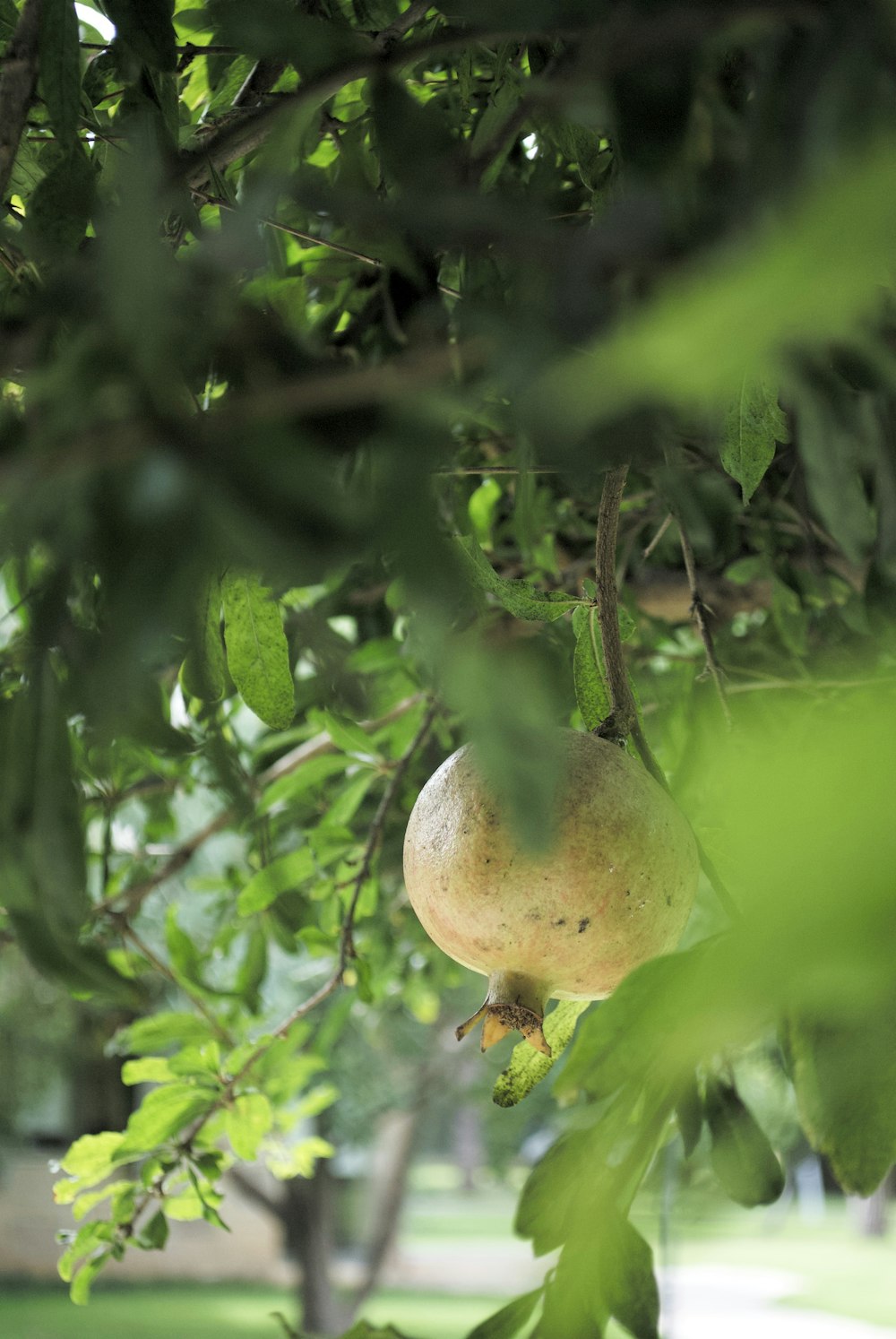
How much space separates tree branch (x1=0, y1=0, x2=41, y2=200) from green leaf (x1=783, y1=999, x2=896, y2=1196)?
29cm

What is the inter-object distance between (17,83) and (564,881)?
0.28 metres

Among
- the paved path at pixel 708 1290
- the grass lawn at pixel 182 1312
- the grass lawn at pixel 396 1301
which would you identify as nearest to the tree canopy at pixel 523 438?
the grass lawn at pixel 396 1301

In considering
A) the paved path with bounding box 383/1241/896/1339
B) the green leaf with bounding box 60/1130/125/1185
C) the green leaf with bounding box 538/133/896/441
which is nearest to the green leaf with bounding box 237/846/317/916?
the green leaf with bounding box 60/1130/125/1185

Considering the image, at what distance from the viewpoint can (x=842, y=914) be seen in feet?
0.44

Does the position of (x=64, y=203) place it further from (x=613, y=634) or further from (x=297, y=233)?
(x=613, y=634)

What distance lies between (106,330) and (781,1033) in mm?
216

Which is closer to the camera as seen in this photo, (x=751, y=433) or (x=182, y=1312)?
(x=751, y=433)

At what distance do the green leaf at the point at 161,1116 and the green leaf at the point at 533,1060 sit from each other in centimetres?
38

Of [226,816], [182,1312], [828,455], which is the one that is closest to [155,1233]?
[226,816]

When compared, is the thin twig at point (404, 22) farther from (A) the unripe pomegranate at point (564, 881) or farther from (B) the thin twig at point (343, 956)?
(B) the thin twig at point (343, 956)

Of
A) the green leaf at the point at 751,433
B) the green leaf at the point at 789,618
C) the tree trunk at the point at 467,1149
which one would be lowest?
the tree trunk at the point at 467,1149

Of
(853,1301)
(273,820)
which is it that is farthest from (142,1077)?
(853,1301)

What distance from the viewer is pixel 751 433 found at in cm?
45

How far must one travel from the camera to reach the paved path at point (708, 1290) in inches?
268
